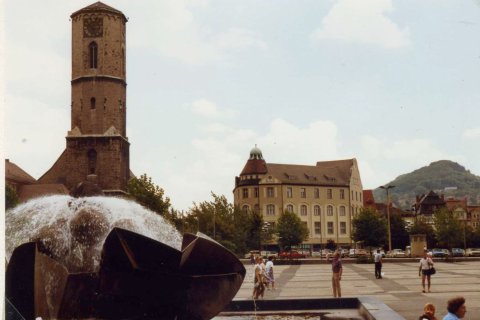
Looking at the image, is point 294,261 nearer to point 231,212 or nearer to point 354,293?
point 231,212

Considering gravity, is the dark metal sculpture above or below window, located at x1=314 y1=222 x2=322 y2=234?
below

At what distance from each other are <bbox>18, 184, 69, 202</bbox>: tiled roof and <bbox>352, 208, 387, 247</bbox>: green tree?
121 feet

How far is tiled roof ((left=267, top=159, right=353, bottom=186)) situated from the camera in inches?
4163

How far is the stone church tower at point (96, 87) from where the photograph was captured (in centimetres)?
7344

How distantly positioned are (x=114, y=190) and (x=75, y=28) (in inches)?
788

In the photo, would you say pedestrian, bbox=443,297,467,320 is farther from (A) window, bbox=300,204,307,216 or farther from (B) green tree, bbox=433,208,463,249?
(A) window, bbox=300,204,307,216

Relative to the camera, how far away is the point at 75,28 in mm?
76812

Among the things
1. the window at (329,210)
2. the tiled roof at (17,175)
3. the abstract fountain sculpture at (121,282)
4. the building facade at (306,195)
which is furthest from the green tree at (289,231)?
the abstract fountain sculpture at (121,282)

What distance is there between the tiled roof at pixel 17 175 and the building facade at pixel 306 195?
112 feet

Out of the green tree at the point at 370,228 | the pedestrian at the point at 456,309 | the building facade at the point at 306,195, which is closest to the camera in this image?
the pedestrian at the point at 456,309

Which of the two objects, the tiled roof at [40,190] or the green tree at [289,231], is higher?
the tiled roof at [40,190]

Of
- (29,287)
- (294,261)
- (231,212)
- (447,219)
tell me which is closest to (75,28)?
(231,212)

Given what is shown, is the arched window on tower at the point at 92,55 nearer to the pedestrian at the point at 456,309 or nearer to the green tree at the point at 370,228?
the green tree at the point at 370,228

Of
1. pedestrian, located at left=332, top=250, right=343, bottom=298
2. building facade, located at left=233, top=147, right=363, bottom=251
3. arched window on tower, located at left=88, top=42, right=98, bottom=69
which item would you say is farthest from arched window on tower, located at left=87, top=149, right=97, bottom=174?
Result: pedestrian, located at left=332, top=250, right=343, bottom=298
